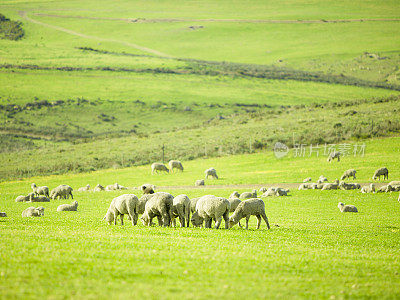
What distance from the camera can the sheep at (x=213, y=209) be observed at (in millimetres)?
20109

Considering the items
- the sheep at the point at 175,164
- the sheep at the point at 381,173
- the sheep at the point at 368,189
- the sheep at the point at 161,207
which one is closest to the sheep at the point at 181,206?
the sheep at the point at 161,207

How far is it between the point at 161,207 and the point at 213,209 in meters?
2.39

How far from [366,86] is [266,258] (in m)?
147

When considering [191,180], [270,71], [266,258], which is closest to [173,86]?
[270,71]

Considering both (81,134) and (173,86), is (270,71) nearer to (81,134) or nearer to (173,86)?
(173,86)

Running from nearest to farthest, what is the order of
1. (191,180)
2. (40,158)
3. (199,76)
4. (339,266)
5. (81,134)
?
(339,266) → (191,180) → (40,158) → (81,134) → (199,76)

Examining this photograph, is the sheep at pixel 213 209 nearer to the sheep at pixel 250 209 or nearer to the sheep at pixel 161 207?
the sheep at pixel 250 209

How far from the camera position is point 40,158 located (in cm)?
7625

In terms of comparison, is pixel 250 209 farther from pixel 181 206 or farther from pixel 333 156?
pixel 333 156

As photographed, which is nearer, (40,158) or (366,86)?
(40,158)

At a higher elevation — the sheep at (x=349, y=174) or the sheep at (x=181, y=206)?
the sheep at (x=181, y=206)

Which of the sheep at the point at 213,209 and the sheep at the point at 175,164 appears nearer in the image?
the sheep at the point at 213,209

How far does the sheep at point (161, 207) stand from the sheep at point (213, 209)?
1.47 metres

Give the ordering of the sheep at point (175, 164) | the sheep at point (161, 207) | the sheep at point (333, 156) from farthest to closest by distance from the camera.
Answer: the sheep at point (175, 164) < the sheep at point (333, 156) < the sheep at point (161, 207)
